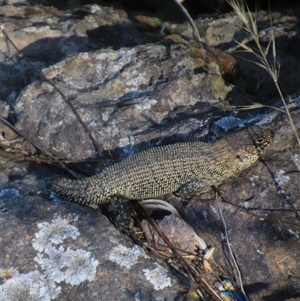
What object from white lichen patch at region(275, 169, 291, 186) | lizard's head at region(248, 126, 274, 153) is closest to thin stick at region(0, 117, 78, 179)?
lizard's head at region(248, 126, 274, 153)

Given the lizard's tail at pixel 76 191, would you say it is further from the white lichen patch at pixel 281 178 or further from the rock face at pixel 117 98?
the white lichen patch at pixel 281 178

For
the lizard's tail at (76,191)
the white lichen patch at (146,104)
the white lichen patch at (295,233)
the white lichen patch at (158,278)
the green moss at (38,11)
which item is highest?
the green moss at (38,11)

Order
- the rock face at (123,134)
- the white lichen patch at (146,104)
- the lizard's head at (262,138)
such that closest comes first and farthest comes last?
the rock face at (123,134)
the lizard's head at (262,138)
the white lichen patch at (146,104)

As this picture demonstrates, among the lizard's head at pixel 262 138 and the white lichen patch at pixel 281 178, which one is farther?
the lizard's head at pixel 262 138

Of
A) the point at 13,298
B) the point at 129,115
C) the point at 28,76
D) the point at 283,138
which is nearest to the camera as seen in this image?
the point at 13,298

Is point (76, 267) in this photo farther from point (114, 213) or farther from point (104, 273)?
point (114, 213)

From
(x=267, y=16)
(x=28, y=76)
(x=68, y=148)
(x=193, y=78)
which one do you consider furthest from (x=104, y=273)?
(x=267, y=16)

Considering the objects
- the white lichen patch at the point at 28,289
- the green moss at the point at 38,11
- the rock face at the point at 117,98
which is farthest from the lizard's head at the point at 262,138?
the green moss at the point at 38,11

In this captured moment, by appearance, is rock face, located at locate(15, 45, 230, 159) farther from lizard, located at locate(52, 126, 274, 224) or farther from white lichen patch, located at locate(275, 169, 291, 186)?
white lichen patch, located at locate(275, 169, 291, 186)

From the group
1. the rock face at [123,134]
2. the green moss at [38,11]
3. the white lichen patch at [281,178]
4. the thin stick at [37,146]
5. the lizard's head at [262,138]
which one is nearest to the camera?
the rock face at [123,134]
